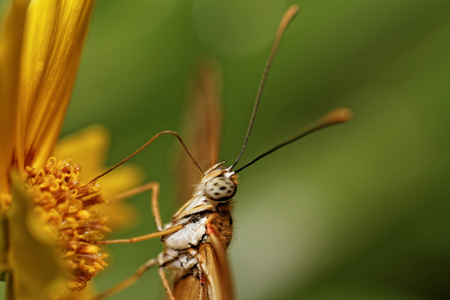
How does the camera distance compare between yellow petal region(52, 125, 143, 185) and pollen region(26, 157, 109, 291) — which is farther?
yellow petal region(52, 125, 143, 185)

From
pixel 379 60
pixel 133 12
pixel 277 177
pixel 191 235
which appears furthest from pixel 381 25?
pixel 191 235

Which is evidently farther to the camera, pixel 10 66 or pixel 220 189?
pixel 220 189

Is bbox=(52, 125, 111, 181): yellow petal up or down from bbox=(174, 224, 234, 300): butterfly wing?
up

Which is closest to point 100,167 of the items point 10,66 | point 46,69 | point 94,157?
point 94,157

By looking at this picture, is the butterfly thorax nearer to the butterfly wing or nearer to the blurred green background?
the butterfly wing

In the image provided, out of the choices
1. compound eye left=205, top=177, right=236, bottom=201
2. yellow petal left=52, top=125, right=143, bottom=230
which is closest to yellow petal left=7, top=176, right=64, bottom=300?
compound eye left=205, top=177, right=236, bottom=201

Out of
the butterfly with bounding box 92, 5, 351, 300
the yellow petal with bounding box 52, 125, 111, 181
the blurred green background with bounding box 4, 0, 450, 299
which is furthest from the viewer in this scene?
the blurred green background with bounding box 4, 0, 450, 299

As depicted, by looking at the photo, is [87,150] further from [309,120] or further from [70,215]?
[309,120]
